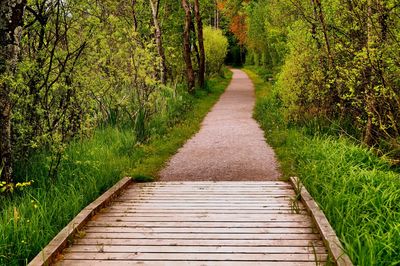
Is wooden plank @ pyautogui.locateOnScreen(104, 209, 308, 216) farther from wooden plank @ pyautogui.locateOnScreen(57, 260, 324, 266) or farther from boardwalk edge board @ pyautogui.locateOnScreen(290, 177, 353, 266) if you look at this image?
wooden plank @ pyautogui.locateOnScreen(57, 260, 324, 266)

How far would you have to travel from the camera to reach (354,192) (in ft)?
20.0

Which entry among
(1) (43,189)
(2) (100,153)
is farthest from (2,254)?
(2) (100,153)

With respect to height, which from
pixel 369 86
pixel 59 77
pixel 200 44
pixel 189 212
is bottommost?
pixel 189 212

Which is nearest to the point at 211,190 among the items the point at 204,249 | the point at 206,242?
the point at 206,242

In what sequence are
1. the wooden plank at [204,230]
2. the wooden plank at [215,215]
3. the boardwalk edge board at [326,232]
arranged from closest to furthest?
the boardwalk edge board at [326,232] < the wooden plank at [204,230] < the wooden plank at [215,215]

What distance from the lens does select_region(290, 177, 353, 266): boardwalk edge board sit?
13.6ft

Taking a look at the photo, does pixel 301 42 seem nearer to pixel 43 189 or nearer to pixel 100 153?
pixel 100 153

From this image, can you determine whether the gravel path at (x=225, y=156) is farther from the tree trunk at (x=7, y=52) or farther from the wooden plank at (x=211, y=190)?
the tree trunk at (x=7, y=52)

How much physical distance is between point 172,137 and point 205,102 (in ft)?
32.0

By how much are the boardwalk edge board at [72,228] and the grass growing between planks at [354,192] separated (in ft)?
9.73

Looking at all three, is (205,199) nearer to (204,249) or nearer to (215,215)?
(215,215)

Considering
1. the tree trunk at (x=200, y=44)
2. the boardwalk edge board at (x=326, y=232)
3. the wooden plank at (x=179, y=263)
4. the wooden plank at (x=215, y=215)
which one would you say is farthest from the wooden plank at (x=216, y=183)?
the tree trunk at (x=200, y=44)

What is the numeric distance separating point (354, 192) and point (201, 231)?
2352 mm

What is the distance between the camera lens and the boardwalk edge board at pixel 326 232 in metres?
4.16
